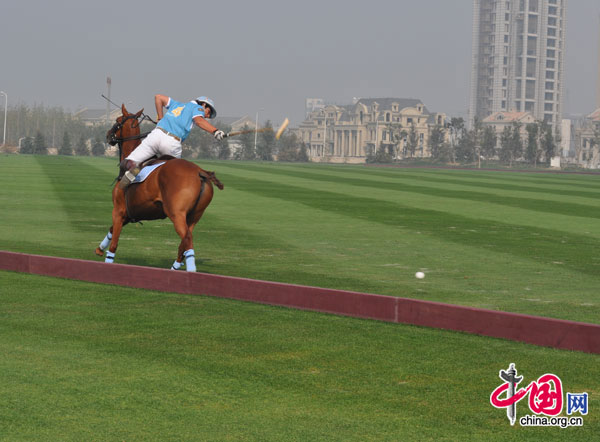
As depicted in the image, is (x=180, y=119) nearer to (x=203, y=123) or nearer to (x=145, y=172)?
(x=203, y=123)

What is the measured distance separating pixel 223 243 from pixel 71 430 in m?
12.7

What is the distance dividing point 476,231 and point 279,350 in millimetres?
14618

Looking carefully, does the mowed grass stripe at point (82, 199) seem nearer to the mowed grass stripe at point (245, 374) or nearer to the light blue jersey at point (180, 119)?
the light blue jersey at point (180, 119)

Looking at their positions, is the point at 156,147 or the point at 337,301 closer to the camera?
the point at 337,301

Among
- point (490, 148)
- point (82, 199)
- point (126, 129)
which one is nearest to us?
point (126, 129)

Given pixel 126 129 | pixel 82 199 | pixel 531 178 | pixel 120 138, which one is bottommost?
pixel 531 178

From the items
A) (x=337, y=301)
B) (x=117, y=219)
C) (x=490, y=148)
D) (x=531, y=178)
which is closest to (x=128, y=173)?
(x=117, y=219)

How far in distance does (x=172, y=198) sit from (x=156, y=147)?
1324 mm

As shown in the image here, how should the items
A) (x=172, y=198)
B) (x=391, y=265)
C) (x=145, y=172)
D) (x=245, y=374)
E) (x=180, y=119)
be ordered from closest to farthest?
(x=245, y=374) < (x=172, y=198) < (x=145, y=172) < (x=180, y=119) < (x=391, y=265)

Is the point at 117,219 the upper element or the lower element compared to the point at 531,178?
upper

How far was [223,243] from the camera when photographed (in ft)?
62.4

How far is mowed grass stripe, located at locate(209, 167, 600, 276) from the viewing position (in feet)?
59.6

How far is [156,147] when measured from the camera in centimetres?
1391

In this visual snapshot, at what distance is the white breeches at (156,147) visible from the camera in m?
13.9
